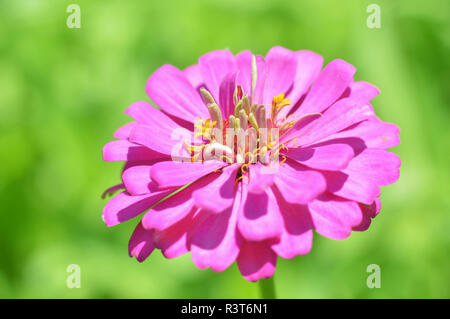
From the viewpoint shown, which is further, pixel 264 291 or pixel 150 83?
pixel 150 83

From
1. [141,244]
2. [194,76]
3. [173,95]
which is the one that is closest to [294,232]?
[141,244]

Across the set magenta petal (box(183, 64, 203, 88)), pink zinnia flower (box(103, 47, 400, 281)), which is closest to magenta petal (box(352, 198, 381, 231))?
pink zinnia flower (box(103, 47, 400, 281))

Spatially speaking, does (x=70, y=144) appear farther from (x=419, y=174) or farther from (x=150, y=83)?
(x=419, y=174)

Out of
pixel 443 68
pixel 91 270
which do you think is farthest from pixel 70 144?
pixel 443 68

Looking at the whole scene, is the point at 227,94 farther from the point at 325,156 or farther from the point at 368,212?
the point at 368,212

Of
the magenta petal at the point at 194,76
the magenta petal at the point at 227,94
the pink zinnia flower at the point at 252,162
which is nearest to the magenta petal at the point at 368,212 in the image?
the pink zinnia flower at the point at 252,162

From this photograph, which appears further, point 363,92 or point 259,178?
point 363,92

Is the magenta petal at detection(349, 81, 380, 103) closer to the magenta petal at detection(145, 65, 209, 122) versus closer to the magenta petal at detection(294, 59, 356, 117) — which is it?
Answer: the magenta petal at detection(294, 59, 356, 117)
